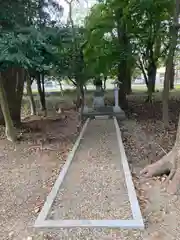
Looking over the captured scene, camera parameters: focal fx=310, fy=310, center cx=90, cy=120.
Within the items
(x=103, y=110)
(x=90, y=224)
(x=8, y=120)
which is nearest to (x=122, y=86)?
(x=103, y=110)

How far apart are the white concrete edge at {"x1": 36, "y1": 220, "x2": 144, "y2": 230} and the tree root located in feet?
4.41

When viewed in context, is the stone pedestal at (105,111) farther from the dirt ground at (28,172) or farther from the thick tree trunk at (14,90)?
the thick tree trunk at (14,90)

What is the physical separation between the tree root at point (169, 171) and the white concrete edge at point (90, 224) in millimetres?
1345

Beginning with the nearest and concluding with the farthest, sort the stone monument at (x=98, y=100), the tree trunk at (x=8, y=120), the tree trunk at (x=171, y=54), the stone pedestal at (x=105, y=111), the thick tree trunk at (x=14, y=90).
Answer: the tree trunk at (x=8, y=120), the tree trunk at (x=171, y=54), the thick tree trunk at (x=14, y=90), the stone pedestal at (x=105, y=111), the stone monument at (x=98, y=100)

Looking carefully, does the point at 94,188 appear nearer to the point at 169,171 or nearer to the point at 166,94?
the point at 169,171

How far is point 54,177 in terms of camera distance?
5.86 metres

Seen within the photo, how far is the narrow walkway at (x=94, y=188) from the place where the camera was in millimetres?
4012

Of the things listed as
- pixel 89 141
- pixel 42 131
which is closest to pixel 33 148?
pixel 89 141

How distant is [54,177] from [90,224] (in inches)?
90.0

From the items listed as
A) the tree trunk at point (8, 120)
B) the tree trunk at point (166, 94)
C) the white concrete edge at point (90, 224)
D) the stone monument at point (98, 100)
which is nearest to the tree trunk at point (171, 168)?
the white concrete edge at point (90, 224)

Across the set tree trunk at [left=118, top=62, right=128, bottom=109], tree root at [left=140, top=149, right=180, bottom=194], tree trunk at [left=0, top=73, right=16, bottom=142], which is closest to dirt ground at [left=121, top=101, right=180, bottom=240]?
tree root at [left=140, top=149, right=180, bottom=194]

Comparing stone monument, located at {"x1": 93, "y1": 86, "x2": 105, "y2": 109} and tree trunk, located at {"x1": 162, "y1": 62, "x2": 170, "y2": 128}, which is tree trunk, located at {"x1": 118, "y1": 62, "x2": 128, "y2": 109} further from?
tree trunk, located at {"x1": 162, "y1": 62, "x2": 170, "y2": 128}

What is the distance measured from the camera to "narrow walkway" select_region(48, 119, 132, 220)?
A: 4012mm

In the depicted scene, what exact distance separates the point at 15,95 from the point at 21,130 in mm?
1563
